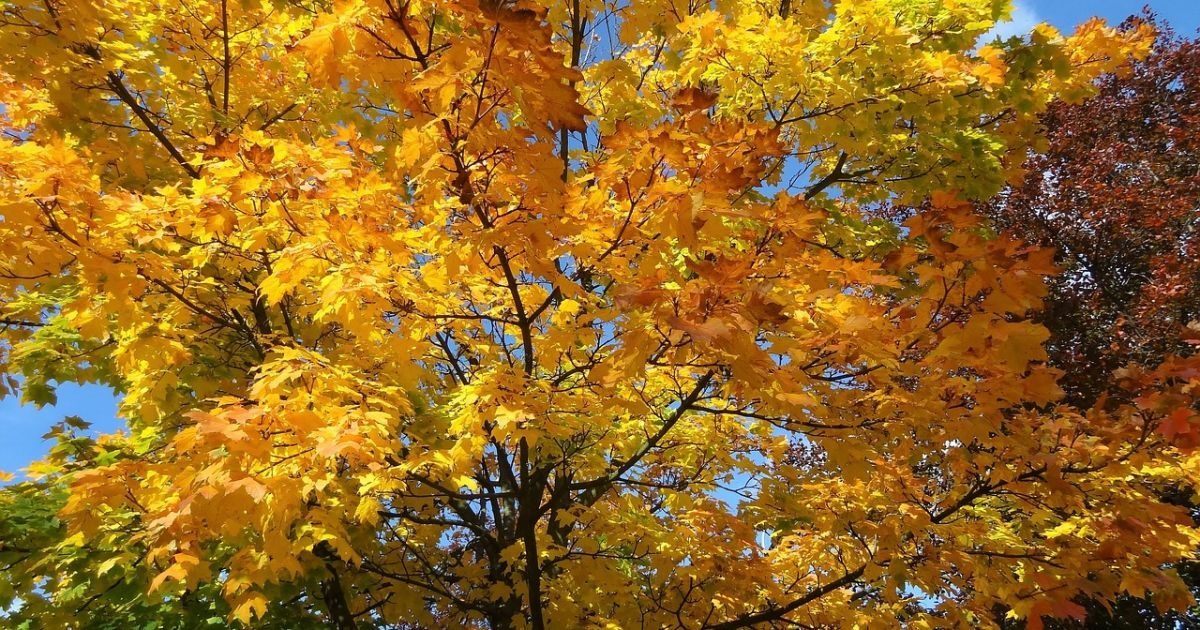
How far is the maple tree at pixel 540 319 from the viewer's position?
243 cm

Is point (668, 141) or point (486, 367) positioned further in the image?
point (486, 367)

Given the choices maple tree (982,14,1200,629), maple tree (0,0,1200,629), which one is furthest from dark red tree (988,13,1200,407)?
maple tree (0,0,1200,629)

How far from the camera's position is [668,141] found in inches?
94.2

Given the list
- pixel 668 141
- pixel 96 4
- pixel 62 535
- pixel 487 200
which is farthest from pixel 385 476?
pixel 96 4

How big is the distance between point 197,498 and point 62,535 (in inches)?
103

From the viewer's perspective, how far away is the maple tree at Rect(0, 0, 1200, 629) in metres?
2.43

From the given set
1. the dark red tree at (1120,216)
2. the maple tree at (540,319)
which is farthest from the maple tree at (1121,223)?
the maple tree at (540,319)

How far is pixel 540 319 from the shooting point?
4551 mm

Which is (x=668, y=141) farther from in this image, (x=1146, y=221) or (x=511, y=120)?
(x=1146, y=221)

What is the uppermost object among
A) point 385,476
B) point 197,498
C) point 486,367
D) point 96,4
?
point 96,4

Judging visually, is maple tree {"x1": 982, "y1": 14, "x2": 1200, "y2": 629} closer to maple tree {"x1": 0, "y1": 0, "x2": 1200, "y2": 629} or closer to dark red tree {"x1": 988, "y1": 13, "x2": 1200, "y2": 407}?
dark red tree {"x1": 988, "y1": 13, "x2": 1200, "y2": 407}

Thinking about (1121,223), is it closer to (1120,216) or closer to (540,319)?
(1120,216)

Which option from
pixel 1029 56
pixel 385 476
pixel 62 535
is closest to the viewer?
pixel 385 476

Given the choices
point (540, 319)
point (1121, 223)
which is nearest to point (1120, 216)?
point (1121, 223)
